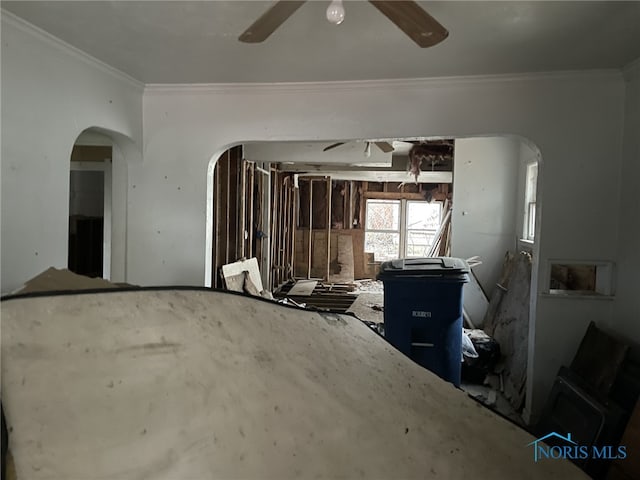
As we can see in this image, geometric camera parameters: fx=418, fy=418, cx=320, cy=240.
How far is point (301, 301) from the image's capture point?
705 cm

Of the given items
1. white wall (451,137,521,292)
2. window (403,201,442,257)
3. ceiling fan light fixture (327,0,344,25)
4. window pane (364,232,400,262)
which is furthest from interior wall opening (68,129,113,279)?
window (403,201,442,257)

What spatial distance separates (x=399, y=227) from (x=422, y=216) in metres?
0.61

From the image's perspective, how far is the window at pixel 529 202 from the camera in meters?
4.58

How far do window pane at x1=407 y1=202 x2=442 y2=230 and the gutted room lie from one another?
4.89m

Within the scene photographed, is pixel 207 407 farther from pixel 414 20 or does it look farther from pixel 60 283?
pixel 414 20

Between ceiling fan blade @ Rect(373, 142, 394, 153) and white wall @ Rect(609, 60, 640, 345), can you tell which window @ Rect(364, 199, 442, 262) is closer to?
ceiling fan blade @ Rect(373, 142, 394, 153)

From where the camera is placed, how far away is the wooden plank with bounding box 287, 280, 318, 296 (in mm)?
7723

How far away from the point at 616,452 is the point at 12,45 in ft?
12.3

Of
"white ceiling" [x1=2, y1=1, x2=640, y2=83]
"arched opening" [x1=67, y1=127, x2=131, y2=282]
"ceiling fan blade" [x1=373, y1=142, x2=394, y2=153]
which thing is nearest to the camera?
"white ceiling" [x1=2, y1=1, x2=640, y2=83]

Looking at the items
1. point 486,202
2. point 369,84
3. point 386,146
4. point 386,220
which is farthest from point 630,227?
point 386,220

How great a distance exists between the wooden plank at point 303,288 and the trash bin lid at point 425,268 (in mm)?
4374

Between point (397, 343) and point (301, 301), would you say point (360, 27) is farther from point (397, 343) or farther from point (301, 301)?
point (301, 301)

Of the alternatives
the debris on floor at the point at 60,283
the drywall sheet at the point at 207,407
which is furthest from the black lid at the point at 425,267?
the debris on floor at the point at 60,283

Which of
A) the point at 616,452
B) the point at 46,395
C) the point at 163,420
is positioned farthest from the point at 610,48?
the point at 46,395
